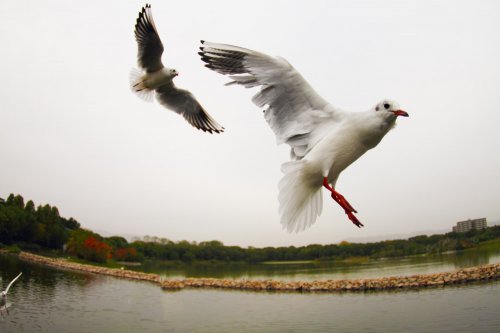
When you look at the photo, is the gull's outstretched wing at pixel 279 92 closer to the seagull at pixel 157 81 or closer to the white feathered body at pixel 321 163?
the white feathered body at pixel 321 163

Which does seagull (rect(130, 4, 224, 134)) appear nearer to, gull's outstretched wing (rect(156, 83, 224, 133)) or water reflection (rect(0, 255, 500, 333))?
gull's outstretched wing (rect(156, 83, 224, 133))

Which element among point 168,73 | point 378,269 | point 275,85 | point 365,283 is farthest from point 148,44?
point 378,269

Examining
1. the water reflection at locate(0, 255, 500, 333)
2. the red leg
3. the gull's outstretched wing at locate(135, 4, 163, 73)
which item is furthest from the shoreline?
the red leg

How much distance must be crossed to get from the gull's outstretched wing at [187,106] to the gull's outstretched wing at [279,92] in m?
2.13

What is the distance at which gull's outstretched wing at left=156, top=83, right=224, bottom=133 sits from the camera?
15.9ft

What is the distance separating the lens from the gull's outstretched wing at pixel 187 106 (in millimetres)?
4836

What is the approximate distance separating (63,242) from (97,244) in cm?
566

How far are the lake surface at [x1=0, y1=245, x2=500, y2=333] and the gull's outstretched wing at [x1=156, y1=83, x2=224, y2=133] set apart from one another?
15.9 m

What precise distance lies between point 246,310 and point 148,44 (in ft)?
76.0

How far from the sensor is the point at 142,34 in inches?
217

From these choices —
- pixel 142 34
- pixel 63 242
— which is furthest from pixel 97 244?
pixel 142 34

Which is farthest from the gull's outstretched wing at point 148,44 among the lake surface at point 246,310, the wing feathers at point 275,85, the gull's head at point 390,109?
the lake surface at point 246,310

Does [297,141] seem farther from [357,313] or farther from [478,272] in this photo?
[478,272]

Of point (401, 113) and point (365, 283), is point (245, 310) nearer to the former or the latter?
point (365, 283)
